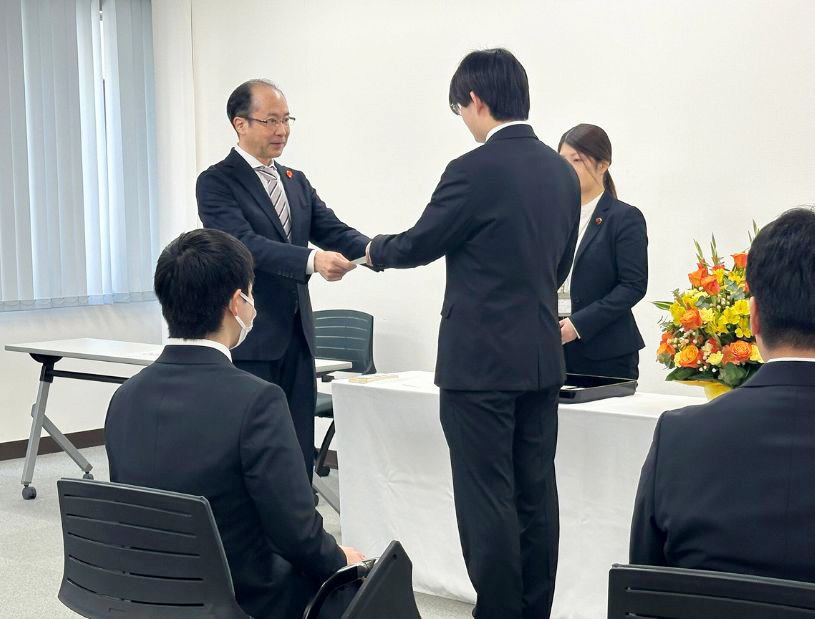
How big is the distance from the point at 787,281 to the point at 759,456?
0.25 m

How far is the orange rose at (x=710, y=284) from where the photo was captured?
2.63 m

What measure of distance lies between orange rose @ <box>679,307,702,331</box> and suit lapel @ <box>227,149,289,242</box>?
1.33 meters

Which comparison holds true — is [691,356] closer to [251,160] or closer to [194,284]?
[194,284]

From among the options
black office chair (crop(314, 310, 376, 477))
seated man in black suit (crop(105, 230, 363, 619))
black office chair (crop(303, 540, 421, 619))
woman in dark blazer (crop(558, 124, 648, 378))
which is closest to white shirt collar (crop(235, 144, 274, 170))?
woman in dark blazer (crop(558, 124, 648, 378))

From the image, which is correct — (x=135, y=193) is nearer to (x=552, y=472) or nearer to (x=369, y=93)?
(x=369, y=93)

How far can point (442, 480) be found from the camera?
3.31 meters

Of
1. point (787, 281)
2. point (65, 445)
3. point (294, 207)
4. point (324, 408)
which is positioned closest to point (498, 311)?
point (294, 207)

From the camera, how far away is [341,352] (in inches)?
211

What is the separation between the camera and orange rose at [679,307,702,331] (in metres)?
2.62

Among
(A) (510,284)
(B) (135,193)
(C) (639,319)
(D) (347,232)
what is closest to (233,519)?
(A) (510,284)

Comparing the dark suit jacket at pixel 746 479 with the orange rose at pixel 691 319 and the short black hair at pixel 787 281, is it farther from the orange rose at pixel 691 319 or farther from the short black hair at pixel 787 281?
the orange rose at pixel 691 319

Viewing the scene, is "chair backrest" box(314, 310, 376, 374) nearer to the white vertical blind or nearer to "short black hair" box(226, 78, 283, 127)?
the white vertical blind

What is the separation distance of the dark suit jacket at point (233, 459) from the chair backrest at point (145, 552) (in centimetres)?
10

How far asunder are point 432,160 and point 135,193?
2.30 m
